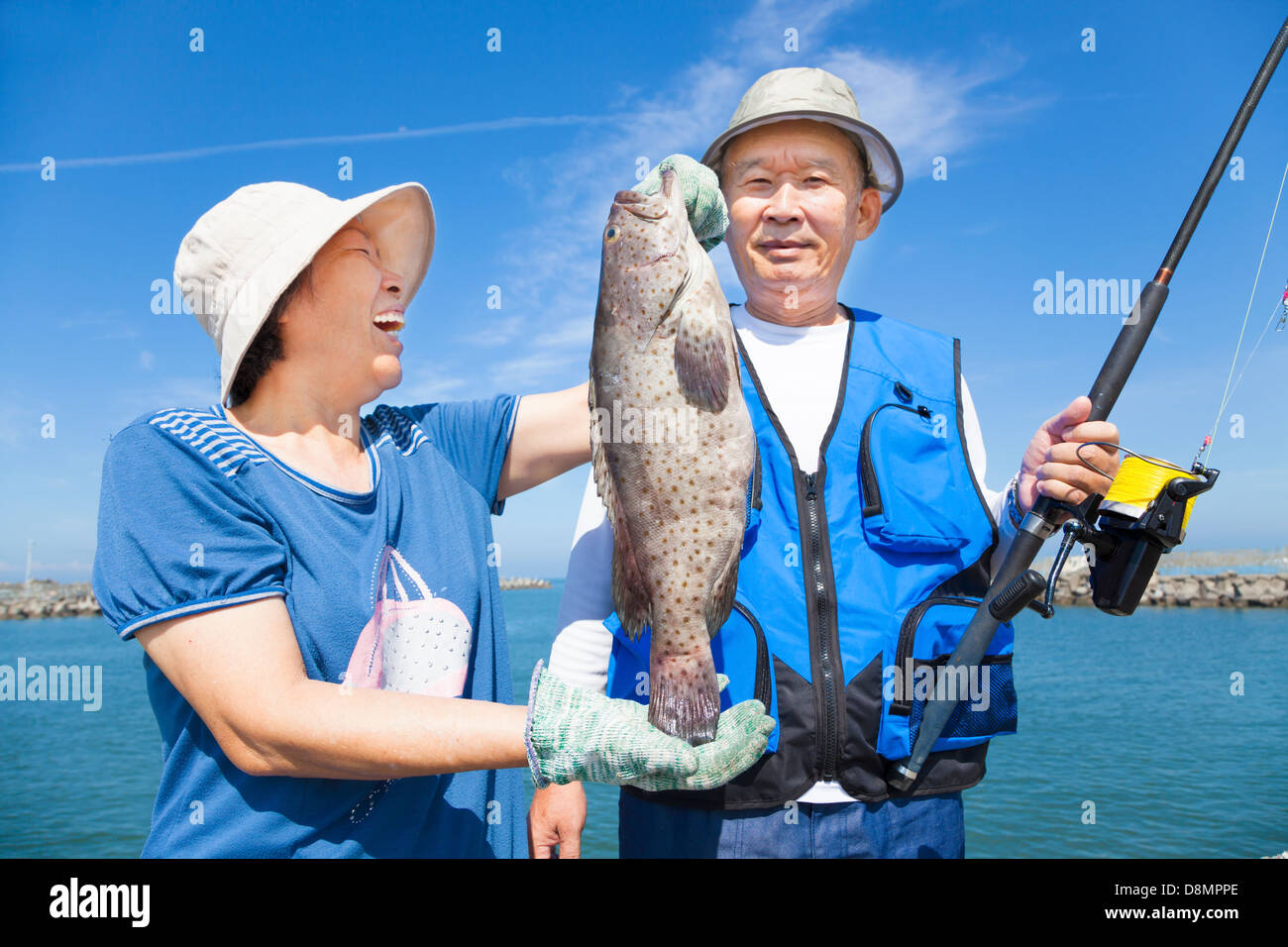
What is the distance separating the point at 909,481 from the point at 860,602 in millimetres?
512

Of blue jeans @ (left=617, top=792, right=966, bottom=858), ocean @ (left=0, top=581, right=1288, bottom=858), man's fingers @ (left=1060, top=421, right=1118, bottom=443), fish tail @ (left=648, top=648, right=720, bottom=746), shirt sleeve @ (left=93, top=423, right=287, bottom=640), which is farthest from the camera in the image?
ocean @ (left=0, top=581, right=1288, bottom=858)

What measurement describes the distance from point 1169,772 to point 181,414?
79.1 feet

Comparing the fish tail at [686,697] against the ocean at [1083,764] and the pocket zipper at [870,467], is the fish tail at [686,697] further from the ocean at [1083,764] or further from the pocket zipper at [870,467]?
the ocean at [1083,764]

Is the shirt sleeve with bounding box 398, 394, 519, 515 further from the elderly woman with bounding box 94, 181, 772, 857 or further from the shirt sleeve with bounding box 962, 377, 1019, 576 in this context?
the shirt sleeve with bounding box 962, 377, 1019, 576

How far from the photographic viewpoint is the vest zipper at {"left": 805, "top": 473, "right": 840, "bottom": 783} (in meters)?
2.77

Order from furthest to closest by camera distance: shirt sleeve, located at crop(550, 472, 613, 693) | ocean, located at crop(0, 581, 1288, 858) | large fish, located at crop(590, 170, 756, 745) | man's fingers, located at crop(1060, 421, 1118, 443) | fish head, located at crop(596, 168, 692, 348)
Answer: ocean, located at crop(0, 581, 1288, 858) → shirt sleeve, located at crop(550, 472, 613, 693) → man's fingers, located at crop(1060, 421, 1118, 443) → fish head, located at crop(596, 168, 692, 348) → large fish, located at crop(590, 170, 756, 745)

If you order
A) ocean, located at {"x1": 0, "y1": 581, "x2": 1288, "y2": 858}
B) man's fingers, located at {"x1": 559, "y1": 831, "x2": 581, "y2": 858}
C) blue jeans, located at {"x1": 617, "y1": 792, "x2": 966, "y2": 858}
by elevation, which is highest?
blue jeans, located at {"x1": 617, "y1": 792, "x2": 966, "y2": 858}

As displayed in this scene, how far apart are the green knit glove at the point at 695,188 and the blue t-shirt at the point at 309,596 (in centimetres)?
126

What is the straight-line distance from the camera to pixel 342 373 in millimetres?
2539

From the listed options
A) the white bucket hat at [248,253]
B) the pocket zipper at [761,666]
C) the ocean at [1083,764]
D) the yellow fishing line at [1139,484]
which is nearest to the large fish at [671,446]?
the pocket zipper at [761,666]

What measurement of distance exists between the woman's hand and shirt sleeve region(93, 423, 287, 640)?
1.00 metres

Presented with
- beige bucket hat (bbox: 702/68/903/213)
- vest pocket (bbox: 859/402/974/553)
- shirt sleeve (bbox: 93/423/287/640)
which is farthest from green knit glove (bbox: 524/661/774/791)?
beige bucket hat (bbox: 702/68/903/213)
